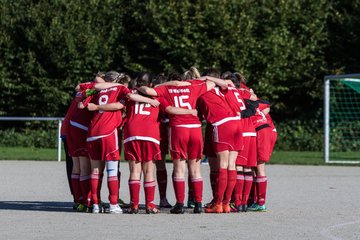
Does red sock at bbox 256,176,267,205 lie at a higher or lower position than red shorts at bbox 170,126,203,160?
lower

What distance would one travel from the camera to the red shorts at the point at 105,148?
50.4 feet

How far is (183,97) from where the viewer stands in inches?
605

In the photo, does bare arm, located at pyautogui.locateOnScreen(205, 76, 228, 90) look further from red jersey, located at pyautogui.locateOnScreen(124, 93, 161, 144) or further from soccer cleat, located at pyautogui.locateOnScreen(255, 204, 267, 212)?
soccer cleat, located at pyautogui.locateOnScreen(255, 204, 267, 212)

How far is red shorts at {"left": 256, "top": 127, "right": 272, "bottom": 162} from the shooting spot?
16.1m

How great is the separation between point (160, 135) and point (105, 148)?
905 millimetres

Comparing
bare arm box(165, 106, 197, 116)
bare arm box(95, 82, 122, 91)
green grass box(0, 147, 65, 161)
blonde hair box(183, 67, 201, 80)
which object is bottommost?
green grass box(0, 147, 65, 161)

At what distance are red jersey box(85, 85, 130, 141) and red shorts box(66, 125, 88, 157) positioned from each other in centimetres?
31

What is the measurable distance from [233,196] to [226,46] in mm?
27566

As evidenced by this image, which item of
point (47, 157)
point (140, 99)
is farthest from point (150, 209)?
point (47, 157)

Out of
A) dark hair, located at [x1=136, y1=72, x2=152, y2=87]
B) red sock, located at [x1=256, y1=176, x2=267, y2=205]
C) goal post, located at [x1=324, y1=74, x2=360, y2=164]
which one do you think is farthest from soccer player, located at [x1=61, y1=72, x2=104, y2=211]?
goal post, located at [x1=324, y1=74, x2=360, y2=164]

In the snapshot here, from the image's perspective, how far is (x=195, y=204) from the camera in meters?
15.4

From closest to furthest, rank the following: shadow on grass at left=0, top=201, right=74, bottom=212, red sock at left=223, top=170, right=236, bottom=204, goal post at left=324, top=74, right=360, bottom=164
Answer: red sock at left=223, top=170, right=236, bottom=204 < shadow on grass at left=0, top=201, right=74, bottom=212 < goal post at left=324, top=74, right=360, bottom=164

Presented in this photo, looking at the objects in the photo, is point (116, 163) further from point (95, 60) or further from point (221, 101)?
point (95, 60)

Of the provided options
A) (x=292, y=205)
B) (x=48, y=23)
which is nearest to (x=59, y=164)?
(x=292, y=205)
